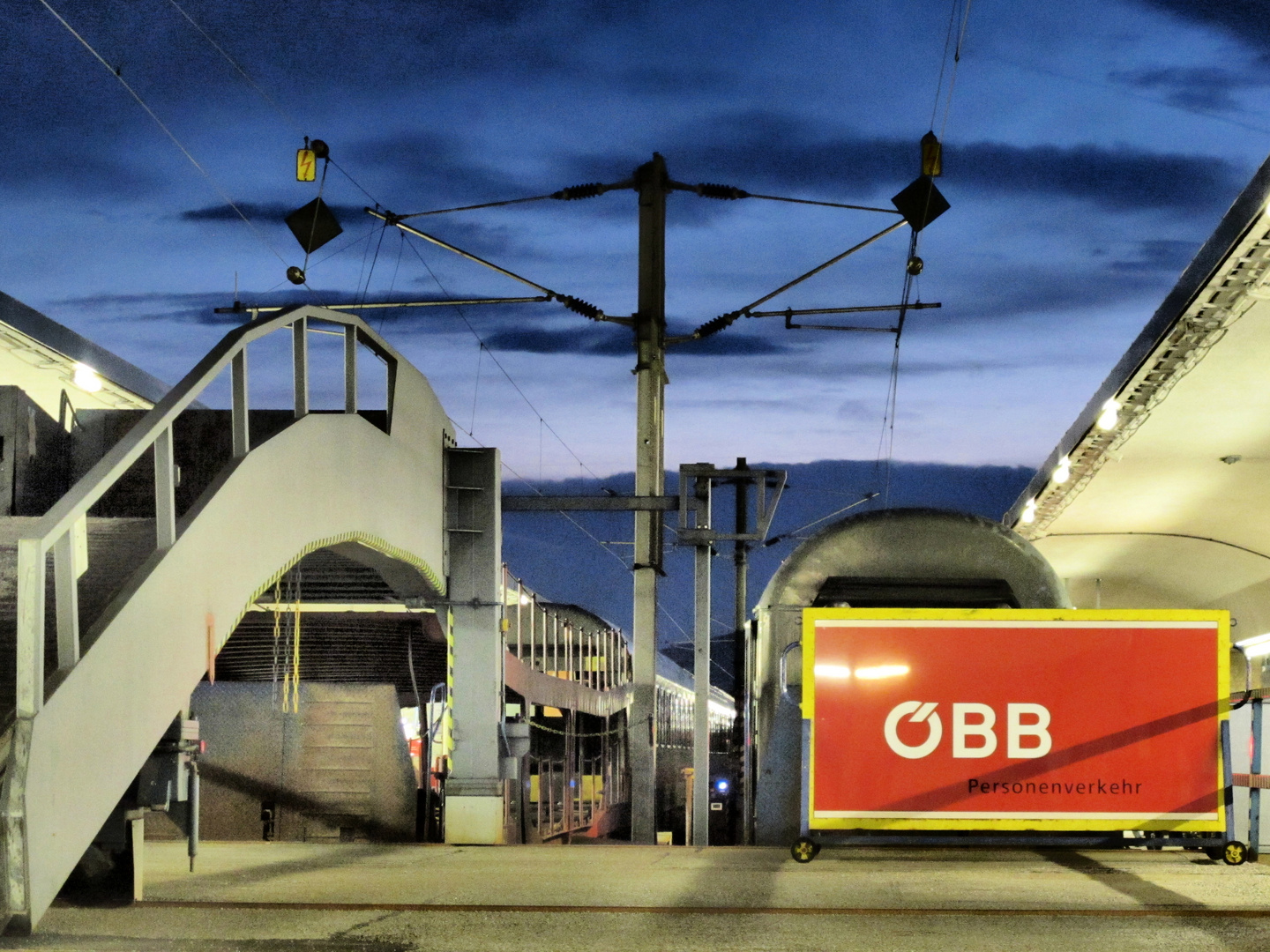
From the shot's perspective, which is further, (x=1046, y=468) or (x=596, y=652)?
(x=596, y=652)

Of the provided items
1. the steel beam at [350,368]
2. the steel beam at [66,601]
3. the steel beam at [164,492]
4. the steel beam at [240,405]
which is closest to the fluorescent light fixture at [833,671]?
the steel beam at [240,405]

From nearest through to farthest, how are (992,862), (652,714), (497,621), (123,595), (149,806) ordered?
(123,595)
(149,806)
(992,862)
(497,621)
(652,714)

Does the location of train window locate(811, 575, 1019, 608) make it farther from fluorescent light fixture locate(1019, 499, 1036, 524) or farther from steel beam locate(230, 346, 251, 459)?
fluorescent light fixture locate(1019, 499, 1036, 524)

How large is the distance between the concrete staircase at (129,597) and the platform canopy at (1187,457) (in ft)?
27.1

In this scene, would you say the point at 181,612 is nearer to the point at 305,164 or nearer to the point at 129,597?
the point at 129,597

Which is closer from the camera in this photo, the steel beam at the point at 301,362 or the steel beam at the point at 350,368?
the steel beam at the point at 301,362

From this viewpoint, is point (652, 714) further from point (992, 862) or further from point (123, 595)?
point (123, 595)

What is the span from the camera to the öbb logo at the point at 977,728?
380 inches

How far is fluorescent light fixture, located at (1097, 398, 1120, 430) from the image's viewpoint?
1766cm

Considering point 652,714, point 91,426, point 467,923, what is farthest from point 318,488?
point 652,714

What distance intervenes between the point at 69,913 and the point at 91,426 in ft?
15.6

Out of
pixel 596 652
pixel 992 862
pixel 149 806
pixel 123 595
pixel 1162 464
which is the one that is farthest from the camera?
pixel 596 652

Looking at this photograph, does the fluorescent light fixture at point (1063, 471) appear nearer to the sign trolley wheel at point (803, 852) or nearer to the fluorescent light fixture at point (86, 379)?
the sign trolley wheel at point (803, 852)

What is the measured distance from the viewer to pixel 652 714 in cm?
2269
